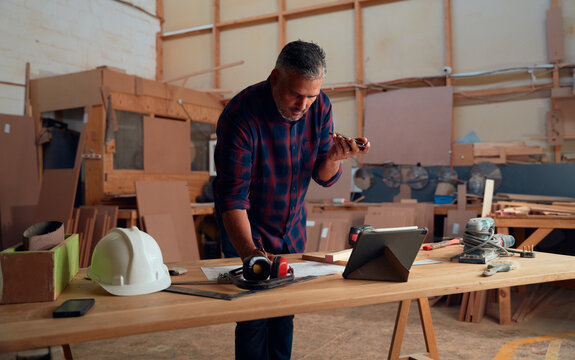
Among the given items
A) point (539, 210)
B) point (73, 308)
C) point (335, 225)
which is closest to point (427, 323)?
point (73, 308)

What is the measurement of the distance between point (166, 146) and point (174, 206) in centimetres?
97

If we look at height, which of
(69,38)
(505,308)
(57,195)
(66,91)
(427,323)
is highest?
(69,38)

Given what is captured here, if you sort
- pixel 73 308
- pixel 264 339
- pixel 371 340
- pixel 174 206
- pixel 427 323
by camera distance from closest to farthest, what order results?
pixel 73 308, pixel 264 339, pixel 427 323, pixel 371 340, pixel 174 206

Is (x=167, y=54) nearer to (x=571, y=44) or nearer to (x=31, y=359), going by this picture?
(x=571, y=44)

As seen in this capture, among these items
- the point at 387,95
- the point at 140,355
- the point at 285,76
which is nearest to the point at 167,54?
the point at 387,95

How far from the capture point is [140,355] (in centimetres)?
292

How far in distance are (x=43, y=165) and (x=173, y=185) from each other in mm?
1521

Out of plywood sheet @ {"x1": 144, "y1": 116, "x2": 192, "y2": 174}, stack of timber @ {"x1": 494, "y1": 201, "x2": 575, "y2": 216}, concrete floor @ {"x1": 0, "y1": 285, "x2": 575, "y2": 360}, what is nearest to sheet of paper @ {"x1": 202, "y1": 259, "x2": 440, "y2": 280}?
concrete floor @ {"x1": 0, "y1": 285, "x2": 575, "y2": 360}

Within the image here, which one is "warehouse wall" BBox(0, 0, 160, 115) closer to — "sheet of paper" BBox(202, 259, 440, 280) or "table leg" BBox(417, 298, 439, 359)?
"sheet of paper" BBox(202, 259, 440, 280)

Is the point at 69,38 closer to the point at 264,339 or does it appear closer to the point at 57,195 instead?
the point at 57,195

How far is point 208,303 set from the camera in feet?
3.78

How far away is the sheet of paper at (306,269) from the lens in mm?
1502

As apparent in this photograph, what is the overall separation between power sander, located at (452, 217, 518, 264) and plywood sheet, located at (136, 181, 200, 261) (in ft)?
11.7

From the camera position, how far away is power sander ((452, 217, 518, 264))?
5.62 ft
